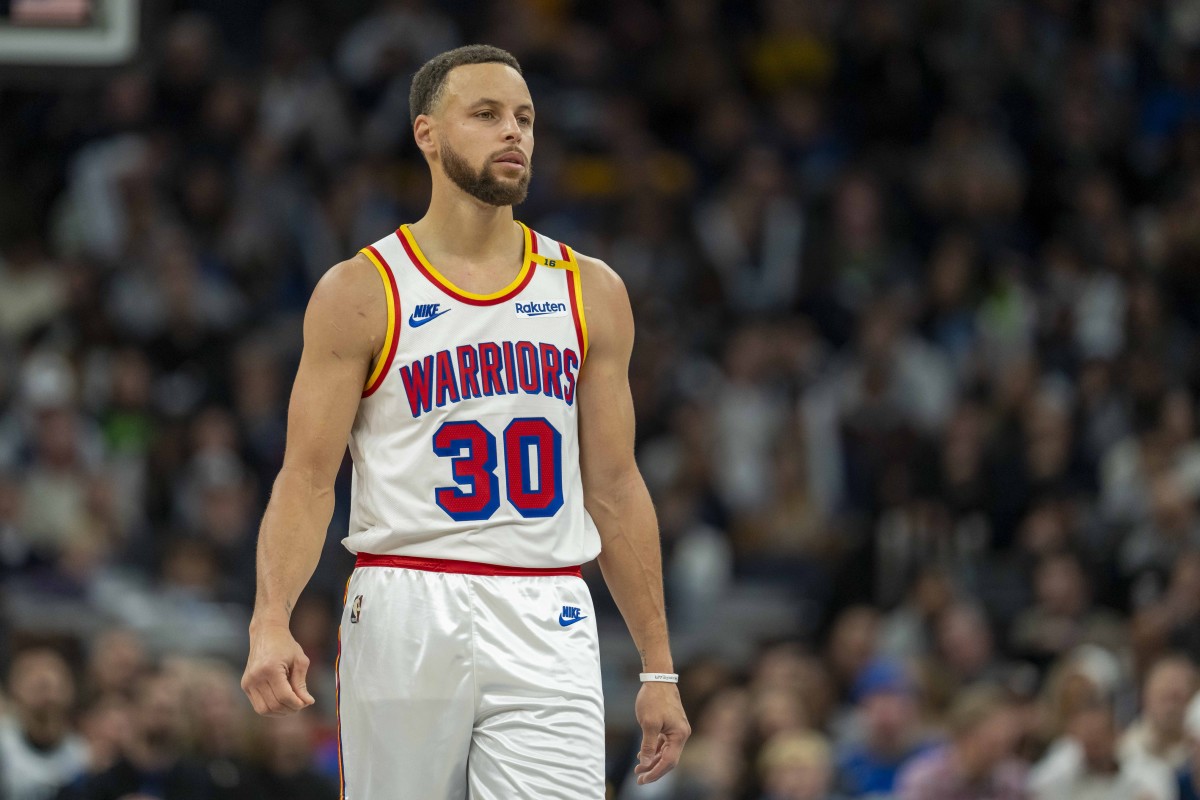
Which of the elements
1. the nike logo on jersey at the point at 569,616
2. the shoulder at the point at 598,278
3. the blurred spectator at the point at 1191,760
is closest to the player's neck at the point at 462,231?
the shoulder at the point at 598,278

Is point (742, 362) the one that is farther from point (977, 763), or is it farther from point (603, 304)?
point (603, 304)

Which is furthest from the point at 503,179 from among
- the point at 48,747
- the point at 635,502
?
the point at 48,747

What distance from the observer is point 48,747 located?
10812 millimetres

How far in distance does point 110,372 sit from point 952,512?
6.48m

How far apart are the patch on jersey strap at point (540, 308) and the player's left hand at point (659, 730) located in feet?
3.72

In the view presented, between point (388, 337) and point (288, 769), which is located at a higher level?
point (388, 337)

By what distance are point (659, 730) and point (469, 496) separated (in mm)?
927

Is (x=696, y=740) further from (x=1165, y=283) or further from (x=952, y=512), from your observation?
(x=1165, y=283)

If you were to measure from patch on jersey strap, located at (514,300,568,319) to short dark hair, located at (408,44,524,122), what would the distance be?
637mm

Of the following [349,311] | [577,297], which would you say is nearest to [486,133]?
[577,297]

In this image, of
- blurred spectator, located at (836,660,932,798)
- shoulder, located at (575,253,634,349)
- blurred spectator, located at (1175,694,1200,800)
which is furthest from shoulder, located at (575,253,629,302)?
blurred spectator, located at (836,660,932,798)

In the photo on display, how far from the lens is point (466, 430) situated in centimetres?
534

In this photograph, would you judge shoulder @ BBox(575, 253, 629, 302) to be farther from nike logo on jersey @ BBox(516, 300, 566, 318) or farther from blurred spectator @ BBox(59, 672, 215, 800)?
blurred spectator @ BBox(59, 672, 215, 800)

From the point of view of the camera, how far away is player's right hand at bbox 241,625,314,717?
16.1 ft
